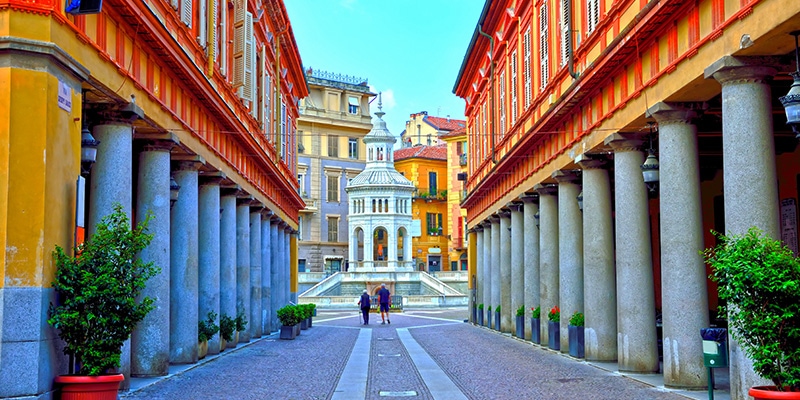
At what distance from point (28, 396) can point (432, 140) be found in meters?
92.8

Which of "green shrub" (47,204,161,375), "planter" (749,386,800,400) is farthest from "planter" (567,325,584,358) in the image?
"green shrub" (47,204,161,375)

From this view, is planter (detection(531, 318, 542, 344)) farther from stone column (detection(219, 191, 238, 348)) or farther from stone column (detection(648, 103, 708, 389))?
stone column (detection(648, 103, 708, 389))

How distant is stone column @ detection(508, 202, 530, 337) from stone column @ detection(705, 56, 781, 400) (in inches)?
648

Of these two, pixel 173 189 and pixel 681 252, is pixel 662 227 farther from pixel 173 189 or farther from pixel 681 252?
pixel 173 189

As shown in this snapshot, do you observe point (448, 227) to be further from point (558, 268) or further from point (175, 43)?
point (175, 43)

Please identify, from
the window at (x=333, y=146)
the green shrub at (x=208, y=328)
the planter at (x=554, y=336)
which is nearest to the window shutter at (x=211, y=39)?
the green shrub at (x=208, y=328)

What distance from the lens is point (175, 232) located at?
19.0m

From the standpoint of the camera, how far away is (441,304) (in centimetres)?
6316

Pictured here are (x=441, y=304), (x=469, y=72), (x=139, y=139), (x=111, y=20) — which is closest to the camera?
(x=111, y=20)

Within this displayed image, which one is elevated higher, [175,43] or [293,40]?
[293,40]

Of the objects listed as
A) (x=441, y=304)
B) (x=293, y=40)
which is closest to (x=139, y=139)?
(x=293, y=40)

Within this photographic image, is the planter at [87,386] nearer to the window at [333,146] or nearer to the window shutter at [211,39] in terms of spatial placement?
the window shutter at [211,39]

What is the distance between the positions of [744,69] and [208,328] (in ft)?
44.2

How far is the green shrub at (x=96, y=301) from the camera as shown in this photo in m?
10.6
